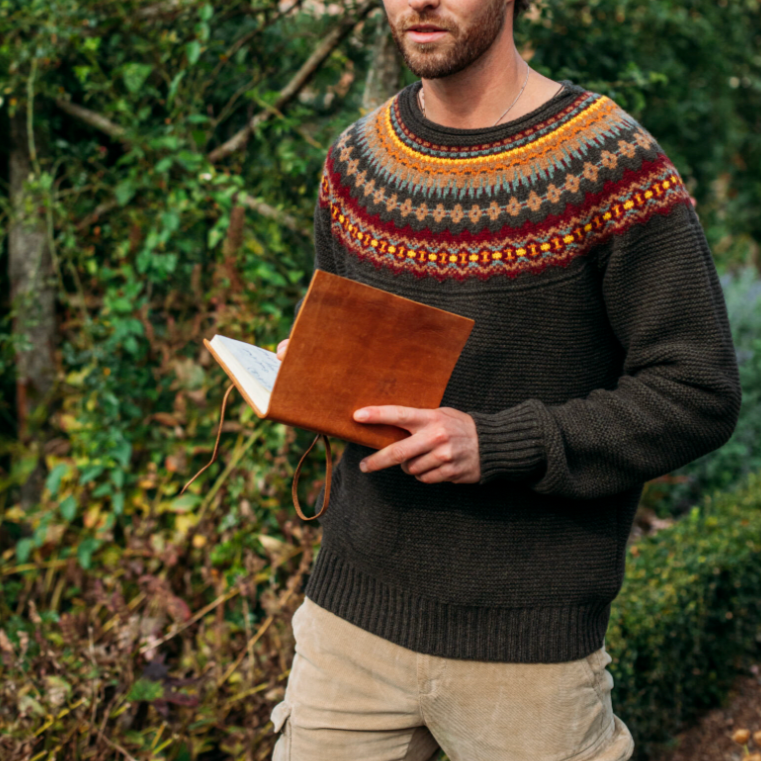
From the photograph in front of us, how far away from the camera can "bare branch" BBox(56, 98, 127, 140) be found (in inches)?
123

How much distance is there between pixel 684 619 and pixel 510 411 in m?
1.80

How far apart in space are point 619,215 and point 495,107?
334 mm

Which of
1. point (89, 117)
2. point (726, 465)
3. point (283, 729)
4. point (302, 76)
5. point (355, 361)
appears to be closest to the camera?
point (355, 361)

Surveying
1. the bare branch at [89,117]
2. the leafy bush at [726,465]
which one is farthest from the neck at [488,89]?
the leafy bush at [726,465]

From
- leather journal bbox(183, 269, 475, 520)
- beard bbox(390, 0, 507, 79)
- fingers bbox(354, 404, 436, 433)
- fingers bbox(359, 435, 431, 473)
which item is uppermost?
beard bbox(390, 0, 507, 79)

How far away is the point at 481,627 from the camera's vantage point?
1479 millimetres

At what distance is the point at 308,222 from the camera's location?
268 centimetres

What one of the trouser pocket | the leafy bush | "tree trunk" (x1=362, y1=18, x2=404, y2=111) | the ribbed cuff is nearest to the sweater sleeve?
the ribbed cuff

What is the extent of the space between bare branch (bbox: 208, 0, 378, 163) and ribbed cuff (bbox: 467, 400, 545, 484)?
1753mm

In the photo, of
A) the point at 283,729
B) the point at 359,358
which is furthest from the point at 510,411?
the point at 283,729

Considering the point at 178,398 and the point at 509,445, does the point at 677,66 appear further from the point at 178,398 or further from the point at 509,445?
the point at 509,445

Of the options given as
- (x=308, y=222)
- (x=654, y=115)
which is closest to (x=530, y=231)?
(x=308, y=222)

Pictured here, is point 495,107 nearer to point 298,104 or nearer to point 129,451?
point 298,104

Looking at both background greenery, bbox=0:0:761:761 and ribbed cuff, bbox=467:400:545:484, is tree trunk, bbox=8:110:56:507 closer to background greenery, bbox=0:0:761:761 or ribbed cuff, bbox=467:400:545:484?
background greenery, bbox=0:0:761:761
